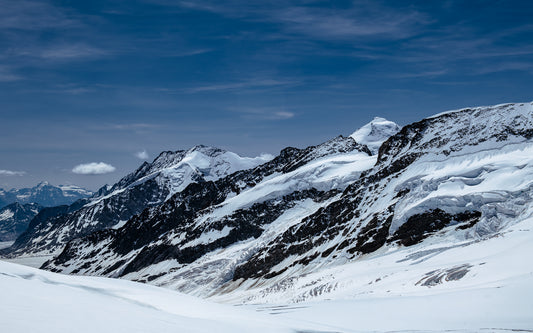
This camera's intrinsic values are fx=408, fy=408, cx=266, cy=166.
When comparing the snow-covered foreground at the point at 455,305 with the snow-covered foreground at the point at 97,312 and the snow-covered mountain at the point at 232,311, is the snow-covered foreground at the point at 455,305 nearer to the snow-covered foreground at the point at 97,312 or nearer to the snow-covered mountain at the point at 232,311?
the snow-covered mountain at the point at 232,311

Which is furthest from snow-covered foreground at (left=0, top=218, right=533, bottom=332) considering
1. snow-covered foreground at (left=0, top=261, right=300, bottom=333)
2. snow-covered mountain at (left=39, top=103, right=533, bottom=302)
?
snow-covered mountain at (left=39, top=103, right=533, bottom=302)

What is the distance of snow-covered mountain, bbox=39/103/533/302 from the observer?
6869 centimetres

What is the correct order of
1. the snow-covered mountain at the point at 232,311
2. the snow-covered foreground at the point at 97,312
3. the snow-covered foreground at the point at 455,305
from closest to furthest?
the snow-covered foreground at the point at 97,312
the snow-covered mountain at the point at 232,311
the snow-covered foreground at the point at 455,305

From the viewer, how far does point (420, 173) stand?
91562 millimetres

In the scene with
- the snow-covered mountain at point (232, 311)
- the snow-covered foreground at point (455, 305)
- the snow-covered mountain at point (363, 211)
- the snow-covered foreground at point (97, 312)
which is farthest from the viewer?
the snow-covered mountain at point (363, 211)

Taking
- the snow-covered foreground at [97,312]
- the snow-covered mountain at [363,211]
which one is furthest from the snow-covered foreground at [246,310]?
the snow-covered mountain at [363,211]

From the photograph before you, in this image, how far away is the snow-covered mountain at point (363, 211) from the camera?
6869 centimetres

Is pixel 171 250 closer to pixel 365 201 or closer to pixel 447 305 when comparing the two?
pixel 365 201

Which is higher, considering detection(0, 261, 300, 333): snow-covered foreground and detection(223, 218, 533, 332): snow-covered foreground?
detection(0, 261, 300, 333): snow-covered foreground

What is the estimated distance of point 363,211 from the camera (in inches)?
3984

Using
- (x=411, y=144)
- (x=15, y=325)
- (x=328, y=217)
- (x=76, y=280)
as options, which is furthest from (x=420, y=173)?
(x=15, y=325)

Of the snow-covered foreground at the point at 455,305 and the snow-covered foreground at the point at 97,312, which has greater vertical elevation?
the snow-covered foreground at the point at 97,312

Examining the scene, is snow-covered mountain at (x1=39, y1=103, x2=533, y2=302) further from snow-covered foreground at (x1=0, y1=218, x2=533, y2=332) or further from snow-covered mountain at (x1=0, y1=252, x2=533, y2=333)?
snow-covered mountain at (x1=0, y1=252, x2=533, y2=333)

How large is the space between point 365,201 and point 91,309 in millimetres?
97564
